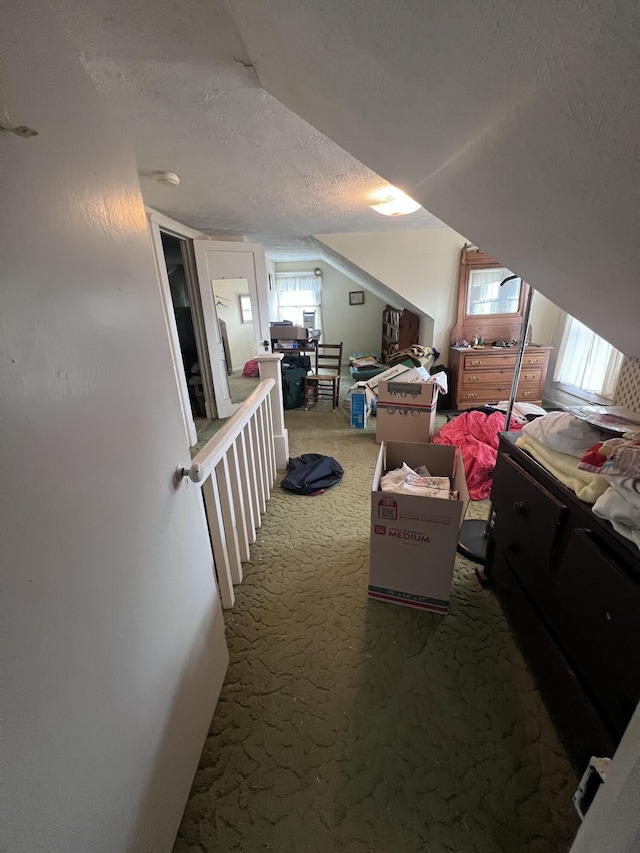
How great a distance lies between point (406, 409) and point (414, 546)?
1.76 metres

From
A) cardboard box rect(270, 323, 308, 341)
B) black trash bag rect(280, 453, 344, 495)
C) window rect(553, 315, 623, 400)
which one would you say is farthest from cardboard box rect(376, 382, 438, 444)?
cardboard box rect(270, 323, 308, 341)

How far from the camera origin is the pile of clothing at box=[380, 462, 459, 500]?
1.54 m

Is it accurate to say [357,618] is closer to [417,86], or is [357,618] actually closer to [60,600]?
[60,600]

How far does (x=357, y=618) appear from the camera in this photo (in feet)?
4.93

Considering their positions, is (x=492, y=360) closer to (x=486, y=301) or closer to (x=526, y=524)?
(x=486, y=301)

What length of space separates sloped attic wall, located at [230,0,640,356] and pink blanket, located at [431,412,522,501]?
57.5 inches

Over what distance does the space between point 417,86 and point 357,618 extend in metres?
1.77

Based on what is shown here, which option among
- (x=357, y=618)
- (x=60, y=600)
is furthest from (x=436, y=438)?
(x=60, y=600)

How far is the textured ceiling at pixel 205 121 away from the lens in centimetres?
93

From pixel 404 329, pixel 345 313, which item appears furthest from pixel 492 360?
pixel 345 313

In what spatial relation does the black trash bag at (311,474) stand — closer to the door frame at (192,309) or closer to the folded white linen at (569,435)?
the door frame at (192,309)

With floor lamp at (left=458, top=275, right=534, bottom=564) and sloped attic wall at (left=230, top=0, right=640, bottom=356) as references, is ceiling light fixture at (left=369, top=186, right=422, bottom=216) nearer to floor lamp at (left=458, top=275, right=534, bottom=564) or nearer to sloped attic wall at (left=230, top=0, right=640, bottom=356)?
floor lamp at (left=458, top=275, right=534, bottom=564)

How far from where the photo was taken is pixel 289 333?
467 cm

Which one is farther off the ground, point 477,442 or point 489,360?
point 489,360
